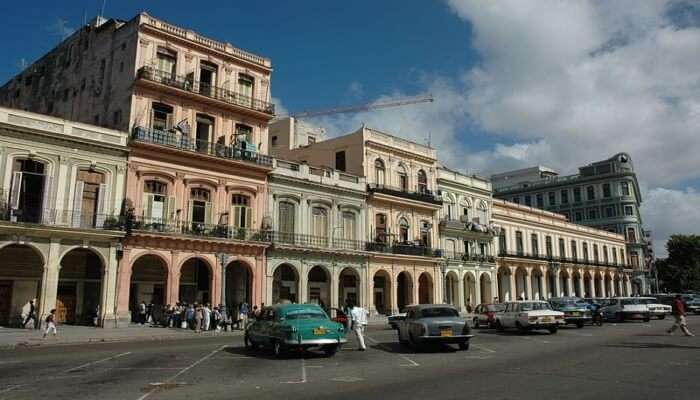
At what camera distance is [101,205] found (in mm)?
28625

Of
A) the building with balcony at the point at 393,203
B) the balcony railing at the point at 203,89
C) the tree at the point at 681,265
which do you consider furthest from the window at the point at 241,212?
the tree at the point at 681,265

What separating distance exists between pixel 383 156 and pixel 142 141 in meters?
19.8

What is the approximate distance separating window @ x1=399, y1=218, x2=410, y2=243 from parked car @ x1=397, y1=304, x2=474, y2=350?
2600 cm

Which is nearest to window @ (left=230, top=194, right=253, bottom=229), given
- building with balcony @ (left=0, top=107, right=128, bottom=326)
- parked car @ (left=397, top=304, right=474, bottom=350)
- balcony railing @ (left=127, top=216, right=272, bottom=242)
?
balcony railing @ (left=127, top=216, right=272, bottom=242)

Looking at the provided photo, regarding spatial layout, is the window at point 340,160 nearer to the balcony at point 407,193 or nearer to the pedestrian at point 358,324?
the balcony at point 407,193

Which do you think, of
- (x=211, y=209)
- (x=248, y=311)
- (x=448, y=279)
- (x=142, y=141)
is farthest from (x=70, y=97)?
(x=448, y=279)

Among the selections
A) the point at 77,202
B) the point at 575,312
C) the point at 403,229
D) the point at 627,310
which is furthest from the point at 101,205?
the point at 627,310

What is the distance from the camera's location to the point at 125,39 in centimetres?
3231

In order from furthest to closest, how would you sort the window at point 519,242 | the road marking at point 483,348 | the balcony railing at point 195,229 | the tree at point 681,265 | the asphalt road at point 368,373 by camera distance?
the tree at point 681,265
the window at point 519,242
the balcony railing at point 195,229
the road marking at point 483,348
the asphalt road at point 368,373

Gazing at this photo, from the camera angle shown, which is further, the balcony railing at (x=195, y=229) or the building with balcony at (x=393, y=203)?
the building with balcony at (x=393, y=203)

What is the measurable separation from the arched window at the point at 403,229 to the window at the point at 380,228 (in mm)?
1848

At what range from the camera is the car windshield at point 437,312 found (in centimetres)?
1778

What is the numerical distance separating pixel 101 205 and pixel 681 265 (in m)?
83.4

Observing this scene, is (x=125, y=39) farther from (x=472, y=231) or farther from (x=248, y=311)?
(x=472, y=231)
